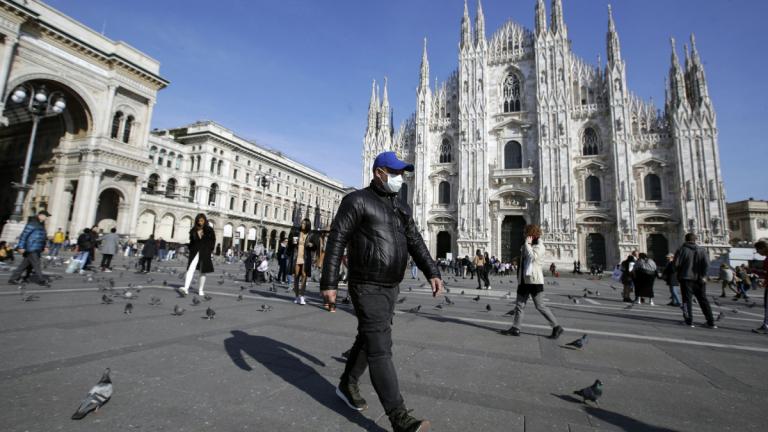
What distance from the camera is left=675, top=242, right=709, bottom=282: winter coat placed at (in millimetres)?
6217

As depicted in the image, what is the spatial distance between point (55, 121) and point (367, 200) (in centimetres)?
3687

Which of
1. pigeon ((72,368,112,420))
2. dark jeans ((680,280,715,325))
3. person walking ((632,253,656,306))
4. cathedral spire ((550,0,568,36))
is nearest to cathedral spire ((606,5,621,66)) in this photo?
cathedral spire ((550,0,568,36))

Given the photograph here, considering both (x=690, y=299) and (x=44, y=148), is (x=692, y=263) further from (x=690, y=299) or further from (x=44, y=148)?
(x=44, y=148)

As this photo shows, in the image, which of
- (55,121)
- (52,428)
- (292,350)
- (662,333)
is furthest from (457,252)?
(55,121)

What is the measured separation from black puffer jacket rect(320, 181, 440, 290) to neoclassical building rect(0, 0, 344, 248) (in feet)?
49.9

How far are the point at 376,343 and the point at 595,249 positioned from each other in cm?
2970

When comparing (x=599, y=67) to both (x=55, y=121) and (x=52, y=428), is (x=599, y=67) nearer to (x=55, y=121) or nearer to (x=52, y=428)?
(x=52, y=428)

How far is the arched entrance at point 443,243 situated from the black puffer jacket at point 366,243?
29.4m

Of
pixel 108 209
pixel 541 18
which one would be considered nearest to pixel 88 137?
pixel 108 209

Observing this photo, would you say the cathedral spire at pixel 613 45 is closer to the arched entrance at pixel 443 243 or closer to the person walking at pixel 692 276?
the arched entrance at pixel 443 243

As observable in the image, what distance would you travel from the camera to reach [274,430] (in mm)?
1845

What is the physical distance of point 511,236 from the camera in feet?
96.1

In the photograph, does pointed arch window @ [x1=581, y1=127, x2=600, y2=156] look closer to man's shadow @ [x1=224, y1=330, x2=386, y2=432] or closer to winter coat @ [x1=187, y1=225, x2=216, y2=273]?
winter coat @ [x1=187, y1=225, x2=216, y2=273]

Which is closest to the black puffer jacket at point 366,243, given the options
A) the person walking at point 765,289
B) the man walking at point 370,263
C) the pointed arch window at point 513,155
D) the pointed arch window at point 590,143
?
the man walking at point 370,263
